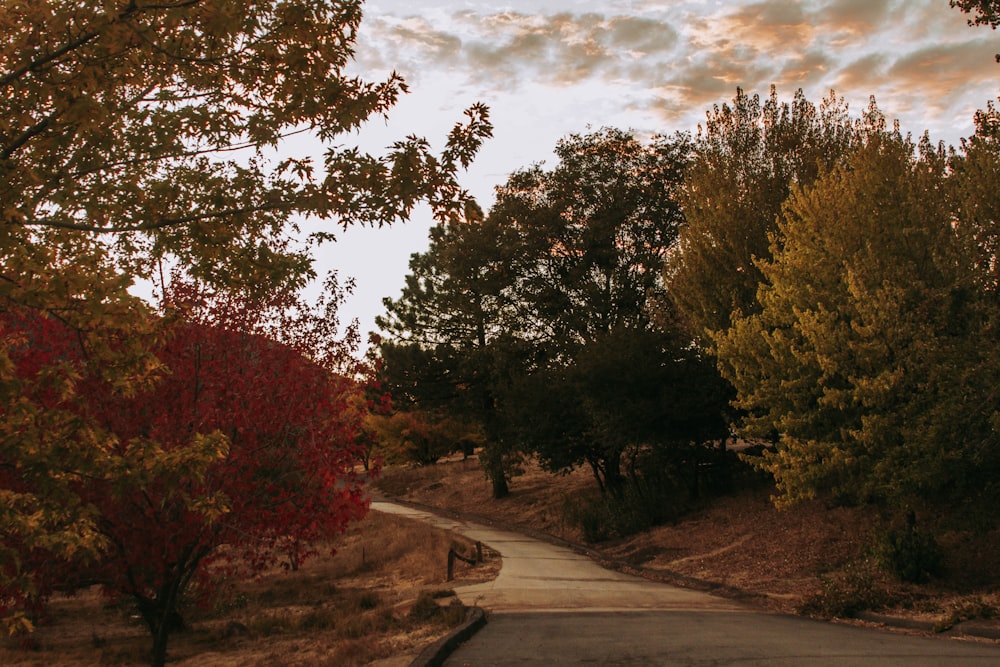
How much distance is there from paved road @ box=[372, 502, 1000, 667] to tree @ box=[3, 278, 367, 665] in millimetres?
3212

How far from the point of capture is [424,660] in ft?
28.1

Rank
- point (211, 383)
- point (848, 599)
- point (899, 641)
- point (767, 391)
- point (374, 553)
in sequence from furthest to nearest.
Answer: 1. point (374, 553)
2. point (767, 391)
3. point (848, 599)
4. point (211, 383)
5. point (899, 641)

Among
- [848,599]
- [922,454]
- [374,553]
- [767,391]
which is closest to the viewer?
[848,599]

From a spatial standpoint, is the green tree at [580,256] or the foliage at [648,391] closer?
the foliage at [648,391]

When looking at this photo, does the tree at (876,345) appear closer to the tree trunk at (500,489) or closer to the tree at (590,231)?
the tree at (590,231)

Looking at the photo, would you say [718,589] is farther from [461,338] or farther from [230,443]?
[461,338]

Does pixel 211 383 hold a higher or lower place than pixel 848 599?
higher

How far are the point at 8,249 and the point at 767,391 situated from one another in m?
16.6

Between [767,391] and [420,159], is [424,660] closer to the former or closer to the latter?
[420,159]

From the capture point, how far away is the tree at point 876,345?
15.3 metres

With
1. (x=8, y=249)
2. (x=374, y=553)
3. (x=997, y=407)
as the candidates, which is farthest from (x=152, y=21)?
(x=374, y=553)

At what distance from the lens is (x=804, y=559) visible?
18.5 metres

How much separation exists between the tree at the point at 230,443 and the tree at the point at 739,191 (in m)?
14.8

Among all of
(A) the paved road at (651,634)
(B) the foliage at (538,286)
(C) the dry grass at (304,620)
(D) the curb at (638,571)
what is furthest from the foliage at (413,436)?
(A) the paved road at (651,634)
